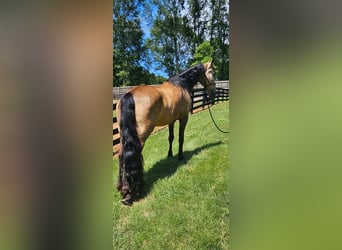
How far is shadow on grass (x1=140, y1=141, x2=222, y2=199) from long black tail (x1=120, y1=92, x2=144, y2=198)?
1.7 inches

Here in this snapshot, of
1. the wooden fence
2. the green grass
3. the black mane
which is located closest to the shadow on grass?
the green grass

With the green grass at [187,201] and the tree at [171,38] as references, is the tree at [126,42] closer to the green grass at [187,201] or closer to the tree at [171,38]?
the tree at [171,38]

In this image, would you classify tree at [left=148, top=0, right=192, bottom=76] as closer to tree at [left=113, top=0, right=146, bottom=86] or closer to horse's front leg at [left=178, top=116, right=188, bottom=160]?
tree at [left=113, top=0, right=146, bottom=86]

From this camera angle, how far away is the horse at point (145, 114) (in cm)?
138

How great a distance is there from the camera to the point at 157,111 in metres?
1.44

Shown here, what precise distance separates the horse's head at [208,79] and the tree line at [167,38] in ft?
0.08

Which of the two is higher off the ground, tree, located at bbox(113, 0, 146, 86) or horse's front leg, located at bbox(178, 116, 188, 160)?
tree, located at bbox(113, 0, 146, 86)

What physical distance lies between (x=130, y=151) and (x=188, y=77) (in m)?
0.43

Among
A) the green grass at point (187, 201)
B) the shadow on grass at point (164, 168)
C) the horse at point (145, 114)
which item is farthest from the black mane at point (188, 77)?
the shadow on grass at point (164, 168)

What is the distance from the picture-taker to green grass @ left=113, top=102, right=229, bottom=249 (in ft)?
4.55

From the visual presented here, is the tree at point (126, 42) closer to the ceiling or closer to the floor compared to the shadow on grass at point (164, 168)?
closer to the ceiling
